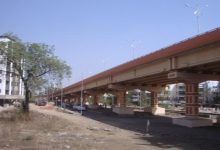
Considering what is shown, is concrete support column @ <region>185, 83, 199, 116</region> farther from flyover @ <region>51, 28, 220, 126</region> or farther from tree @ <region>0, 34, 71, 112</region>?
tree @ <region>0, 34, 71, 112</region>

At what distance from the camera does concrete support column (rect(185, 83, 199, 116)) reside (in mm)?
43862

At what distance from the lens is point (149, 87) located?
77.1 metres

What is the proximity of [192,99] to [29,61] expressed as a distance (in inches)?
711

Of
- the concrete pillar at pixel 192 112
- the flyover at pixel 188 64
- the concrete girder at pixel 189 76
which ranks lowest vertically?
the concrete pillar at pixel 192 112

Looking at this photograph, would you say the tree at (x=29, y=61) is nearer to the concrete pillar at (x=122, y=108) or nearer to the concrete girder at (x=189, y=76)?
the concrete girder at (x=189, y=76)

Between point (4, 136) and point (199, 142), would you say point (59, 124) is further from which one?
point (199, 142)

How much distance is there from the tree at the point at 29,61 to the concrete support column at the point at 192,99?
1461 centimetres

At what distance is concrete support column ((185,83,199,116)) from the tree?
47.9 feet

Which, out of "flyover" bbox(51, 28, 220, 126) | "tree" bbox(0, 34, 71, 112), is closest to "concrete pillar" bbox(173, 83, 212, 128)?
"flyover" bbox(51, 28, 220, 126)

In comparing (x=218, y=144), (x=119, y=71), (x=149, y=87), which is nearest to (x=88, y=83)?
(x=149, y=87)

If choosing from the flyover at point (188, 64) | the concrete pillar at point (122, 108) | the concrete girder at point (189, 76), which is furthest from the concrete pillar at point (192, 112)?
the concrete pillar at point (122, 108)

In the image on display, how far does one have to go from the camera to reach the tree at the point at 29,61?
141 feet

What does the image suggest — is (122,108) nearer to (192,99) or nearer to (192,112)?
(192,99)

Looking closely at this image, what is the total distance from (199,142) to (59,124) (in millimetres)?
15778
